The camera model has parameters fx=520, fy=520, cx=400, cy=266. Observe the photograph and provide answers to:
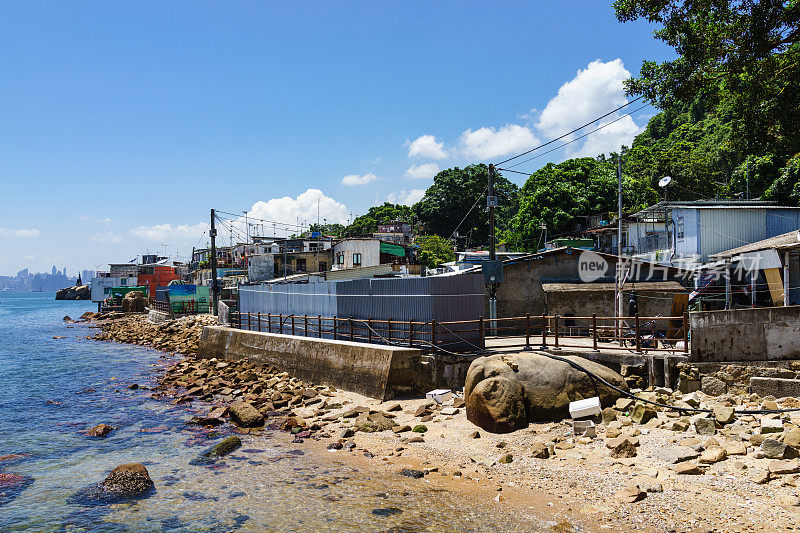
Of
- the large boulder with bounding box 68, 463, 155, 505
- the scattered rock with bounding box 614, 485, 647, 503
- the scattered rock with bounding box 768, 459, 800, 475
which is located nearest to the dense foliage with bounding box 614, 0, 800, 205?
the scattered rock with bounding box 768, 459, 800, 475

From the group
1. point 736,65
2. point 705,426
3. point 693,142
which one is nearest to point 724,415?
point 705,426

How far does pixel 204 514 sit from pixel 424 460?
5199 mm

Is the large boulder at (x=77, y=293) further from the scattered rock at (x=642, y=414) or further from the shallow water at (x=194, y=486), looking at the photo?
the scattered rock at (x=642, y=414)

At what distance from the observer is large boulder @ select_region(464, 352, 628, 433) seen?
14.1 meters

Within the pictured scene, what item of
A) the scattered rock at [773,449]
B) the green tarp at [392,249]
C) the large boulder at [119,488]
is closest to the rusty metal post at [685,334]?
the scattered rock at [773,449]

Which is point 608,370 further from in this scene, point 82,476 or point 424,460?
point 82,476

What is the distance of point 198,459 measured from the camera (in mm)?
14461

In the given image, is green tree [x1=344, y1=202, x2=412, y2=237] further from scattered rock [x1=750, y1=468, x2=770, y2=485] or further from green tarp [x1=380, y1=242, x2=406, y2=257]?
scattered rock [x1=750, y1=468, x2=770, y2=485]

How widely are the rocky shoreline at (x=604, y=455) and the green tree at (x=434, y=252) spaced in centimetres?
4179

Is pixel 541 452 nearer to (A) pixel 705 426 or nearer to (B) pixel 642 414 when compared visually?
(B) pixel 642 414

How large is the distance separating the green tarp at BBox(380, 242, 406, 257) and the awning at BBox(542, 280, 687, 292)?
26198 mm

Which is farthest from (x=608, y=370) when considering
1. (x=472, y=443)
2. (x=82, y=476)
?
(x=82, y=476)

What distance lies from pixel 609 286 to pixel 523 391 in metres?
12.2

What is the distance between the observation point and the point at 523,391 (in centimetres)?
1443
